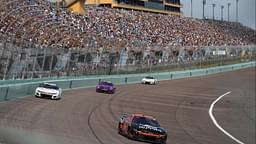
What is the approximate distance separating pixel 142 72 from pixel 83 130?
40.5m

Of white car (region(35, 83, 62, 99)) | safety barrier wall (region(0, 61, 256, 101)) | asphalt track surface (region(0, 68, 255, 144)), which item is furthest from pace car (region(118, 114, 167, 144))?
white car (region(35, 83, 62, 99))

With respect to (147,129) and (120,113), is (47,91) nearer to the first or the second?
(120,113)

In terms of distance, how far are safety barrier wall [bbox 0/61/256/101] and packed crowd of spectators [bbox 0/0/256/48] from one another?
9.75 feet

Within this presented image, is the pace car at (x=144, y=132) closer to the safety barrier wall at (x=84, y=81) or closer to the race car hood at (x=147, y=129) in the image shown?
the race car hood at (x=147, y=129)

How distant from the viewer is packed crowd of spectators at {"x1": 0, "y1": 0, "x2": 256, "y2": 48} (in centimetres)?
4144

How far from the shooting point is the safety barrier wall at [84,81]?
3238 centimetres

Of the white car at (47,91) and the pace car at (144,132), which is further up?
the white car at (47,91)

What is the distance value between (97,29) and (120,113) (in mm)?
34588

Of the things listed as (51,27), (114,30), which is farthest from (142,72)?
(51,27)

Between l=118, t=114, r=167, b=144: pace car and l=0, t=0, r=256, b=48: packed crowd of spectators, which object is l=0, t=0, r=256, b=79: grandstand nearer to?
l=0, t=0, r=256, b=48: packed crowd of spectators

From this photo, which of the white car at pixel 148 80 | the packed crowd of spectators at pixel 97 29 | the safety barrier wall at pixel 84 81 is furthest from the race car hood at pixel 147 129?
the white car at pixel 148 80

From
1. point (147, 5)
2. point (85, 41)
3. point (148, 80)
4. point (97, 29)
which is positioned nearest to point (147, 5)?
point (147, 5)

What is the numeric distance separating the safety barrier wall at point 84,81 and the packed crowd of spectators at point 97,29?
2972mm

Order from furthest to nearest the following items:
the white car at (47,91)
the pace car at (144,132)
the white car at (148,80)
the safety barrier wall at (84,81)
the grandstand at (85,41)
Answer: the white car at (148,80)
the grandstand at (85,41)
the white car at (47,91)
the safety barrier wall at (84,81)
the pace car at (144,132)
